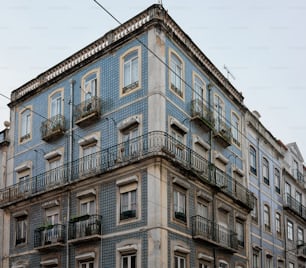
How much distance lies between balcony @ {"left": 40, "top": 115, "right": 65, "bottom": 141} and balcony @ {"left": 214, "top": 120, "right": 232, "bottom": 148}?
26.0 ft

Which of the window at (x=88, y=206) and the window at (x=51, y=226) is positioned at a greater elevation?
the window at (x=88, y=206)

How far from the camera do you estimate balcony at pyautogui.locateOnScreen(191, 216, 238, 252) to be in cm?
2614

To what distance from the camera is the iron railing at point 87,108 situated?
91.0 ft

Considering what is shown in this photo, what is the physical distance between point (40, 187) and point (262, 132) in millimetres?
14770

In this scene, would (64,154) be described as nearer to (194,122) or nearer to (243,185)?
(194,122)

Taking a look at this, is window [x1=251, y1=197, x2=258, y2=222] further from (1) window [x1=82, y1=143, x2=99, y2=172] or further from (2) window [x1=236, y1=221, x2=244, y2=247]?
(1) window [x1=82, y1=143, x2=99, y2=172]

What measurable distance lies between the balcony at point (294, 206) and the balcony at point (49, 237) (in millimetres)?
17156

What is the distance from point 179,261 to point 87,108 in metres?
8.80

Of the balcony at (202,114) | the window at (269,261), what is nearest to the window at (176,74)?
the balcony at (202,114)

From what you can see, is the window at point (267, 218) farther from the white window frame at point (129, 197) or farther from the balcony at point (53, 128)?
the balcony at point (53, 128)

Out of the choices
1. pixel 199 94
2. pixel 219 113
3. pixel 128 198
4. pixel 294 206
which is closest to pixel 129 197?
pixel 128 198

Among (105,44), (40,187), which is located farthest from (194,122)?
(40,187)

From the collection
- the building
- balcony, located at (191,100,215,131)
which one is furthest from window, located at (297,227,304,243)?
balcony, located at (191,100,215,131)

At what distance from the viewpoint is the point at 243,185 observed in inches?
1302
